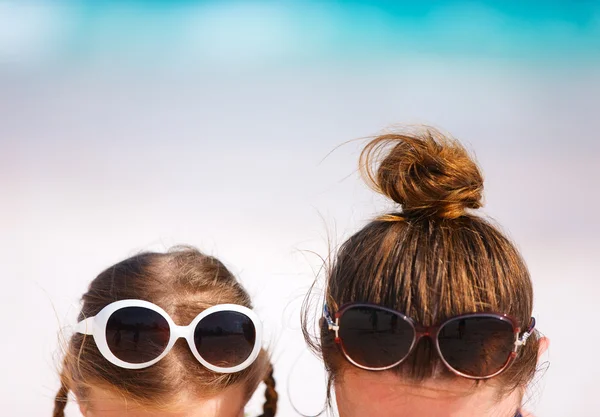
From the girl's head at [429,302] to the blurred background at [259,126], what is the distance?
1.23m

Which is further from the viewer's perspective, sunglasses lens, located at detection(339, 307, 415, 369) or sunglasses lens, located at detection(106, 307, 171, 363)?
sunglasses lens, located at detection(106, 307, 171, 363)

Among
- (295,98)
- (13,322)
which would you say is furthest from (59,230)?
(295,98)

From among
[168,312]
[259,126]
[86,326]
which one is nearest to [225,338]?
[168,312]

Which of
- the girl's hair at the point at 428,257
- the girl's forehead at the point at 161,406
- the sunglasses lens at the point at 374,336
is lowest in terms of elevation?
the girl's forehead at the point at 161,406

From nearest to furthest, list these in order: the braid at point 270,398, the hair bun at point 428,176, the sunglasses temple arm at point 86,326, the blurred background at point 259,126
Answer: the hair bun at point 428,176
the sunglasses temple arm at point 86,326
the braid at point 270,398
the blurred background at point 259,126

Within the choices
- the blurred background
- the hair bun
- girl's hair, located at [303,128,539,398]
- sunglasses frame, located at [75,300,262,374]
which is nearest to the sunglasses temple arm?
sunglasses frame, located at [75,300,262,374]

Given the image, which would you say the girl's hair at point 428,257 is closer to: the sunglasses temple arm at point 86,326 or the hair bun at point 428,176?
the hair bun at point 428,176

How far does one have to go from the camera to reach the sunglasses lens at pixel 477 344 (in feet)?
3.23

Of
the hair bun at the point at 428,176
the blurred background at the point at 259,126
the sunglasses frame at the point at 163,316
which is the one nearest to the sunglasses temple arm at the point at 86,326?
A: the sunglasses frame at the point at 163,316

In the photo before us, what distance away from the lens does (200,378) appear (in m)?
1.23

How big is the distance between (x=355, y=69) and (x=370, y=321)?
1.96 m

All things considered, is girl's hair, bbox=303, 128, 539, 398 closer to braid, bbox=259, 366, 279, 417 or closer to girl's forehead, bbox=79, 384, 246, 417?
girl's forehead, bbox=79, 384, 246, 417

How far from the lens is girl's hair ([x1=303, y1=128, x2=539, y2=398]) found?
1021mm

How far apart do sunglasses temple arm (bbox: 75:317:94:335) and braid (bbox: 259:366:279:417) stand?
0.43 m
